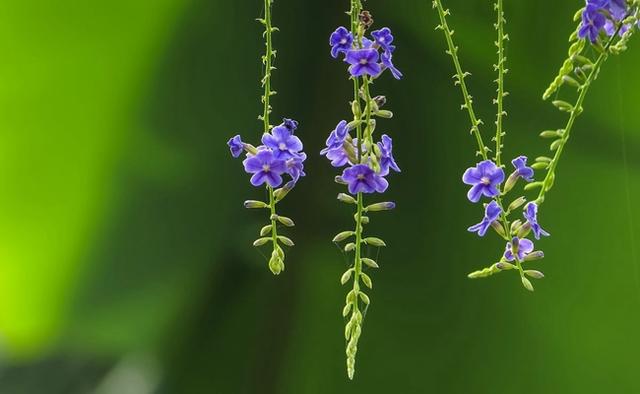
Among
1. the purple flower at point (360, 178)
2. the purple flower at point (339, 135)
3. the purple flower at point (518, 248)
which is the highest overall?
the purple flower at point (339, 135)

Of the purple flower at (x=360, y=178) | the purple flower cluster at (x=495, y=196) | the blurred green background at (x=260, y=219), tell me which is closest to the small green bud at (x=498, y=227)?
the purple flower cluster at (x=495, y=196)

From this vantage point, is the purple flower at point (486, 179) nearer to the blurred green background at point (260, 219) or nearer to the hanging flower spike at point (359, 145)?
the hanging flower spike at point (359, 145)

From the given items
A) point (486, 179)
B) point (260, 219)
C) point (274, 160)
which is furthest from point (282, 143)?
point (260, 219)

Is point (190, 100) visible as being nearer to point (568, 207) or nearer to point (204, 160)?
point (204, 160)

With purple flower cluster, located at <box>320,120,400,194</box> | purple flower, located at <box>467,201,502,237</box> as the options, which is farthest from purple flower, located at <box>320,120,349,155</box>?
purple flower, located at <box>467,201,502,237</box>

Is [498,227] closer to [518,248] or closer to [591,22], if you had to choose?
[518,248]

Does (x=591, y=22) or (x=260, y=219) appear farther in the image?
(x=260, y=219)

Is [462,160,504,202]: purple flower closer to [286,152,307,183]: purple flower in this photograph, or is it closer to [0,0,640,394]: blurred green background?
[286,152,307,183]: purple flower
